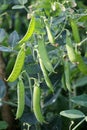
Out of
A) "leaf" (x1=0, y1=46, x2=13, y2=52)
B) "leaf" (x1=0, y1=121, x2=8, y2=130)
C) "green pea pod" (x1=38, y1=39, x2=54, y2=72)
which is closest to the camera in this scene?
"green pea pod" (x1=38, y1=39, x2=54, y2=72)

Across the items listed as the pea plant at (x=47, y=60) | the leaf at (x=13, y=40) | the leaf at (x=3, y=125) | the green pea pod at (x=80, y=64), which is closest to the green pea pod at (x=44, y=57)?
the pea plant at (x=47, y=60)

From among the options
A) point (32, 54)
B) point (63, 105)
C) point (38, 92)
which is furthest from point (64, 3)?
point (63, 105)

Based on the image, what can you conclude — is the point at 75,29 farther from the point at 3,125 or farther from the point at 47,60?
the point at 3,125

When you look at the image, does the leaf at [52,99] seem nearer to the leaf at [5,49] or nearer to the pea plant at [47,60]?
the pea plant at [47,60]

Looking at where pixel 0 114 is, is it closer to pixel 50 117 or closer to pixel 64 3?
pixel 50 117

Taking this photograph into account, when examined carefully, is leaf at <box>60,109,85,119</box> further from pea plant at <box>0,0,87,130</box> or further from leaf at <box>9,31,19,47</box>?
leaf at <box>9,31,19,47</box>

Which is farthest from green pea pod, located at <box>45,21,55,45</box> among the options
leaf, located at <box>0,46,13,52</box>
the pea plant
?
leaf, located at <box>0,46,13,52</box>

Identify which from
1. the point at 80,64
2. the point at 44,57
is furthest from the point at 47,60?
the point at 80,64

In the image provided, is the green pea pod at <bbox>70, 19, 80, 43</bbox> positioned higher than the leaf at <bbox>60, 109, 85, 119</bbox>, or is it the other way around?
the green pea pod at <bbox>70, 19, 80, 43</bbox>

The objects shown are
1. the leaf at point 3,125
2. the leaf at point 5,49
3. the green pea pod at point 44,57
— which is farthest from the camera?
the leaf at point 3,125

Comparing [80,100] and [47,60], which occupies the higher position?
[47,60]

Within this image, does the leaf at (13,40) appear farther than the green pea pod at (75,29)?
Yes
